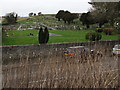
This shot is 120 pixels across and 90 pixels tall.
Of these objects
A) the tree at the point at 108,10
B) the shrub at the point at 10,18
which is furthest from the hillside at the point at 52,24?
the tree at the point at 108,10

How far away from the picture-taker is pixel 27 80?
20.7 feet

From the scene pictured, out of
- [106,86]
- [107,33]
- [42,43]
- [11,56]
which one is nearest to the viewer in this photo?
[106,86]

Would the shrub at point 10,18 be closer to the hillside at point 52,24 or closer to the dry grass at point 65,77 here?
the hillside at point 52,24

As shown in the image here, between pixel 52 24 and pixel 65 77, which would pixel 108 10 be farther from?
pixel 65 77

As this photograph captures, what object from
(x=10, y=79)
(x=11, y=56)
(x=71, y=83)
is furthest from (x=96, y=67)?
(x=11, y=56)

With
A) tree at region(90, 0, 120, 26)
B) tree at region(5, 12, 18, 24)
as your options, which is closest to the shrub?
tree at region(5, 12, 18, 24)

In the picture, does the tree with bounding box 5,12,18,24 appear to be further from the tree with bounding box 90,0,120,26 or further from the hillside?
the tree with bounding box 90,0,120,26

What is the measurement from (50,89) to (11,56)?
1030 cm

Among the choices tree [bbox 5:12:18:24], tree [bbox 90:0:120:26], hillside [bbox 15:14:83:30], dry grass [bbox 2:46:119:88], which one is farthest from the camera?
tree [bbox 5:12:18:24]

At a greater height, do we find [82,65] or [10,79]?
[82,65]

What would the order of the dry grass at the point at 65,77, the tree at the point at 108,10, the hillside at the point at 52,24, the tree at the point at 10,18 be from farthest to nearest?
the tree at the point at 10,18
the hillside at the point at 52,24
the tree at the point at 108,10
the dry grass at the point at 65,77

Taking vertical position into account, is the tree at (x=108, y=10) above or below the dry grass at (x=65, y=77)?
above

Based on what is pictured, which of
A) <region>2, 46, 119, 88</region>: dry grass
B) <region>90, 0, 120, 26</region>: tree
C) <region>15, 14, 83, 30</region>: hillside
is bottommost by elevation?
<region>2, 46, 119, 88</region>: dry grass

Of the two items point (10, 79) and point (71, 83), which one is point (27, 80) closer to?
point (10, 79)
